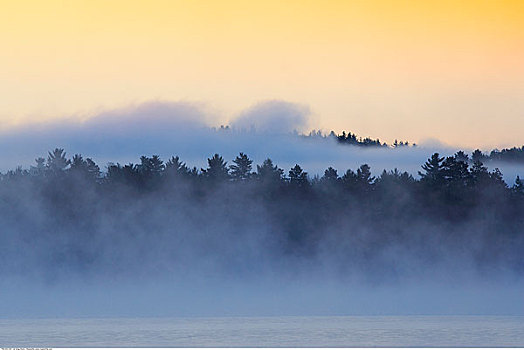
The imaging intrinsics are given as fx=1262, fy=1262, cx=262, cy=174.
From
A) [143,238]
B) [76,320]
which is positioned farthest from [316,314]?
[143,238]

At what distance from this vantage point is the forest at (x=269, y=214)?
2864 inches

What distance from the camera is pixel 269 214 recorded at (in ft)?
241

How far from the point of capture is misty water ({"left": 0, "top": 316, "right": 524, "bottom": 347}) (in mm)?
39031

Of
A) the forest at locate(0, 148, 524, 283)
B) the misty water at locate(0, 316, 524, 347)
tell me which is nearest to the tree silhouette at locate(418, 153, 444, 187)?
the forest at locate(0, 148, 524, 283)

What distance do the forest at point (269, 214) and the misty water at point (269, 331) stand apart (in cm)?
1738

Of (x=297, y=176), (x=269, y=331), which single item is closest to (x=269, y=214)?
(x=297, y=176)

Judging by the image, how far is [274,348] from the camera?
1447 inches

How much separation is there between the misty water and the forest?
57.0 feet

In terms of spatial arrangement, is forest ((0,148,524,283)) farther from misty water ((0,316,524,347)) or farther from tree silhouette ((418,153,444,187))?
misty water ((0,316,524,347))

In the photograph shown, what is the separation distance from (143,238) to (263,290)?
26.7ft

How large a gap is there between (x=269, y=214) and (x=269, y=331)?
2856 centimetres

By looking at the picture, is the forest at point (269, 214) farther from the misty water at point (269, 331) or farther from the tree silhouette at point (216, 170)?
the misty water at point (269, 331)

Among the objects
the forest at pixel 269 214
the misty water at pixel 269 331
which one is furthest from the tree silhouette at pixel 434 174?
the misty water at pixel 269 331

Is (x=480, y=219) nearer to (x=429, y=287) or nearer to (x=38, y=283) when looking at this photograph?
(x=429, y=287)
